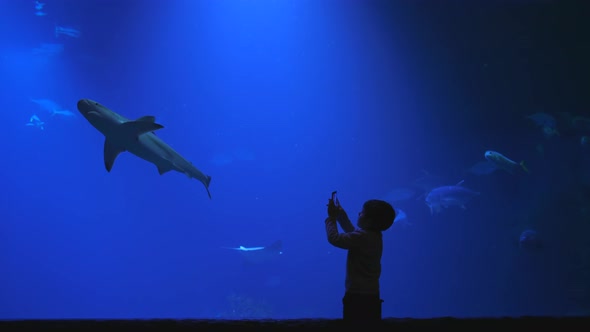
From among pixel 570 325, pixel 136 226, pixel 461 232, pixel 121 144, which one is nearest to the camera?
pixel 570 325

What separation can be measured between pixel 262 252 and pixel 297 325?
1182 cm

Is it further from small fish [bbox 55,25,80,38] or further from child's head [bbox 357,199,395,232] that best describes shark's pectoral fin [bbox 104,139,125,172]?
small fish [bbox 55,25,80,38]

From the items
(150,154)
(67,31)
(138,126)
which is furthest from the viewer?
(67,31)

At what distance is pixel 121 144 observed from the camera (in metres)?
3.97

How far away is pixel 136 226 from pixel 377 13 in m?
27.6

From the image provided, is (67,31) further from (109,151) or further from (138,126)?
(138,126)

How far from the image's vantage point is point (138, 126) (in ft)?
11.9

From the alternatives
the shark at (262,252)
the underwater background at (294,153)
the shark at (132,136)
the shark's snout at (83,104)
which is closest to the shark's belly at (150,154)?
the shark at (132,136)

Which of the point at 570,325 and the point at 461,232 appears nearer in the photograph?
the point at 570,325

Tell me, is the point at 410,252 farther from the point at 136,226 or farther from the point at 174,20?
the point at 136,226

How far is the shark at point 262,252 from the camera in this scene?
1298 cm

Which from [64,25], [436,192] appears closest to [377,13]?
[436,192]

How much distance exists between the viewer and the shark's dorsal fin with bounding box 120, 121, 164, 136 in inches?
140

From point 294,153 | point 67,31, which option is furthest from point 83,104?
point 294,153
